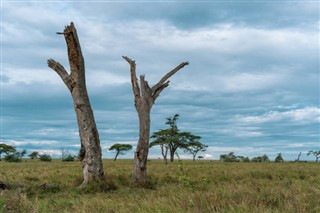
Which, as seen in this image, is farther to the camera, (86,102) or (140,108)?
(140,108)

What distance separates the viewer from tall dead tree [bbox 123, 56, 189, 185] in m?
14.7

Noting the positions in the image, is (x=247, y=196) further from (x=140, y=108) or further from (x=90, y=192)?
(x=140, y=108)

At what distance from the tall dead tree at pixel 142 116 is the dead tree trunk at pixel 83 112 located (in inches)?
68.4

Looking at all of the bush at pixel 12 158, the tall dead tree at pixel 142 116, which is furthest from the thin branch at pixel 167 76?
the bush at pixel 12 158

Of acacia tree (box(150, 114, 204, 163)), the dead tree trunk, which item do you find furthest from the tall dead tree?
acacia tree (box(150, 114, 204, 163))

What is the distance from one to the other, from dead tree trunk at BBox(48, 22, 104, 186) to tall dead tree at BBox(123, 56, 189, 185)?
1736 mm

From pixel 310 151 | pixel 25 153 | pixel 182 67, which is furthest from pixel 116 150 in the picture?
pixel 182 67

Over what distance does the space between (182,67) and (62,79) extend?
19.6 ft

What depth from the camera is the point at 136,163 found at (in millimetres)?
14789

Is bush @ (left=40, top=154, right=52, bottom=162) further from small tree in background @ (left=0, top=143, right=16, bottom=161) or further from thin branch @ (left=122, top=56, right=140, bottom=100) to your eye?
Answer: thin branch @ (left=122, top=56, right=140, bottom=100)

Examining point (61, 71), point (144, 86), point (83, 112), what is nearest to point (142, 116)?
point (144, 86)

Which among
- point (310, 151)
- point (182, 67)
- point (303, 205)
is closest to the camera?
point (303, 205)

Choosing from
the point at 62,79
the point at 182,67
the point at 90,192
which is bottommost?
the point at 90,192

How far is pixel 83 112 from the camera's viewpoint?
44.4 feet
